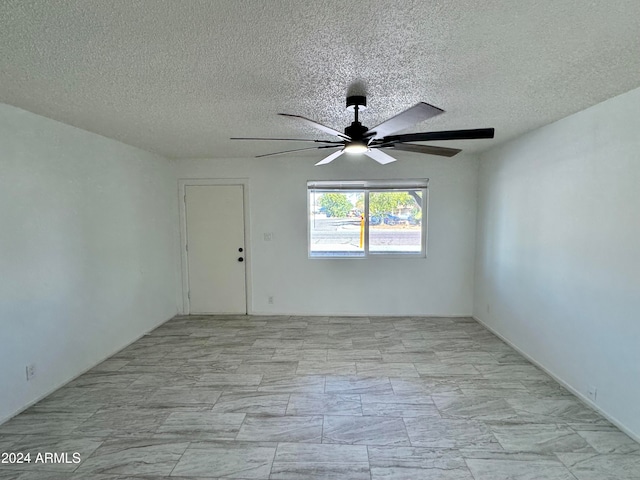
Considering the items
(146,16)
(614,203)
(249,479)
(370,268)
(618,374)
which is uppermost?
(146,16)

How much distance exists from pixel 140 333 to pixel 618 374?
4.60 meters

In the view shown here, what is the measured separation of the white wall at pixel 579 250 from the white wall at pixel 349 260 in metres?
0.71

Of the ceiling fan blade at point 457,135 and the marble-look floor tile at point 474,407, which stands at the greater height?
the ceiling fan blade at point 457,135

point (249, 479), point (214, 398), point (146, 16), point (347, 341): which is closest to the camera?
point (146, 16)

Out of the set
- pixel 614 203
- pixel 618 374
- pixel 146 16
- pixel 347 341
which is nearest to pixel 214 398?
pixel 347 341

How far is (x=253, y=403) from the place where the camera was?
2.51 m

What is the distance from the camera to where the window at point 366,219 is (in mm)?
4539

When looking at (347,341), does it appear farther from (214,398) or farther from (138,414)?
(138,414)

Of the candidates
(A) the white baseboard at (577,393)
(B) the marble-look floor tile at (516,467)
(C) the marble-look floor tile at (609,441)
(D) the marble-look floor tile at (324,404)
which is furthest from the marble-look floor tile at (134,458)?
(A) the white baseboard at (577,393)

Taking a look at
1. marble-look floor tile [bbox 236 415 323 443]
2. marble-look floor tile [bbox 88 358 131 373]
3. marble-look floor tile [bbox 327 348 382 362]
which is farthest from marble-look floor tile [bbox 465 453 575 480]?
marble-look floor tile [bbox 88 358 131 373]

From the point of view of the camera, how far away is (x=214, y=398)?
259cm

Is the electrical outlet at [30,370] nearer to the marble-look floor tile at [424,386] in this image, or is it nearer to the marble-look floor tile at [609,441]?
→ the marble-look floor tile at [424,386]

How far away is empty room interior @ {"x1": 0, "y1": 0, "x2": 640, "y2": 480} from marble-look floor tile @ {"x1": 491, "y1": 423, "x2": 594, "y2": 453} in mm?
16

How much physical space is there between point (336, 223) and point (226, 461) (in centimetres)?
326
